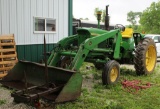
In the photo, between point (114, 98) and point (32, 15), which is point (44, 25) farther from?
point (114, 98)

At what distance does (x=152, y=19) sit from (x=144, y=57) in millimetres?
30458

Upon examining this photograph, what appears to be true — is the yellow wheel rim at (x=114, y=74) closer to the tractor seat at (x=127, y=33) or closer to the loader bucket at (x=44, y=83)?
the tractor seat at (x=127, y=33)

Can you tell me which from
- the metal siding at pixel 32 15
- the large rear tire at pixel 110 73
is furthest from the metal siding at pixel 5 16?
the large rear tire at pixel 110 73

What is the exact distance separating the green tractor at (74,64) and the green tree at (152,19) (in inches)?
1124

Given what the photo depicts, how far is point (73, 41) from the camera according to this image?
7566 mm

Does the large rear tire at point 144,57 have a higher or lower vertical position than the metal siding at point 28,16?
lower

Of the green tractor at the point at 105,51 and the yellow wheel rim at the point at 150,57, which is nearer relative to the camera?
the green tractor at the point at 105,51

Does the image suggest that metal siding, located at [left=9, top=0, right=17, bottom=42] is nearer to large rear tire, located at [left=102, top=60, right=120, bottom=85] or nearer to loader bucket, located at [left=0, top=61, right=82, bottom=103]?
loader bucket, located at [left=0, top=61, right=82, bottom=103]

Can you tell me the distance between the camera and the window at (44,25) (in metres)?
9.61

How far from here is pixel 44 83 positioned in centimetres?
561

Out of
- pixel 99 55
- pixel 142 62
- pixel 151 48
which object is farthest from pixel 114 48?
pixel 151 48

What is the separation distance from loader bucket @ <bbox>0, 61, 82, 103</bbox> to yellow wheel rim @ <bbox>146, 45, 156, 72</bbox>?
4.54 meters

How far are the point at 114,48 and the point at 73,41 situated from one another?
1.32 meters

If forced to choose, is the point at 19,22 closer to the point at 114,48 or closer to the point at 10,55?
the point at 10,55
